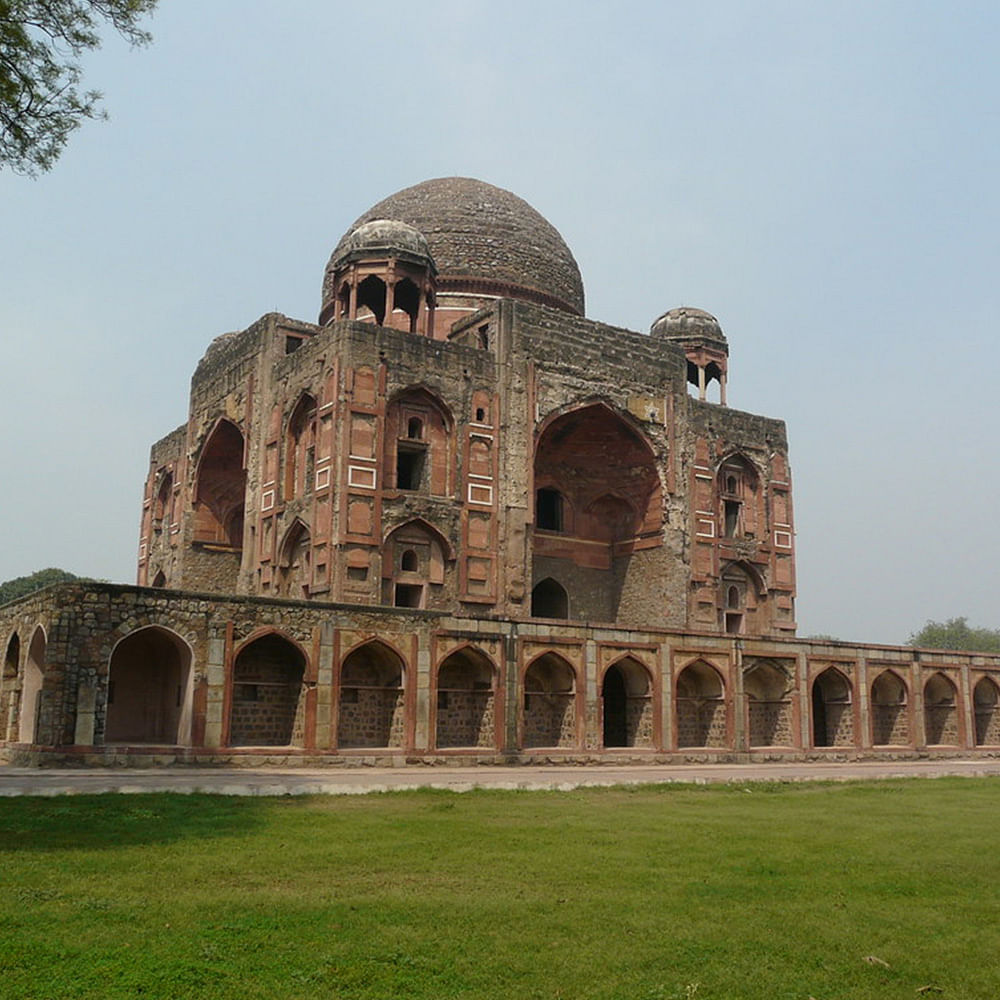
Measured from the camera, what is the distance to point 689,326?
37281 mm

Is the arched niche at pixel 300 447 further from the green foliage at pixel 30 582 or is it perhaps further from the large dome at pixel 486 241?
the green foliage at pixel 30 582

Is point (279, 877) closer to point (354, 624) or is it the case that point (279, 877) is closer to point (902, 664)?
point (354, 624)

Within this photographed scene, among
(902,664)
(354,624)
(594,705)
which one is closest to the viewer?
(354,624)

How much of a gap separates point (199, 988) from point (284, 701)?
53.5 feet

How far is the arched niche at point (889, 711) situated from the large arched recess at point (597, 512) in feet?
21.8

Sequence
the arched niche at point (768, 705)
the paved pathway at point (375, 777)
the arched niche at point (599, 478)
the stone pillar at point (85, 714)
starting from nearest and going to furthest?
the paved pathway at point (375, 777) < the stone pillar at point (85, 714) < the arched niche at point (768, 705) < the arched niche at point (599, 478)

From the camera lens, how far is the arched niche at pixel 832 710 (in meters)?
29.2

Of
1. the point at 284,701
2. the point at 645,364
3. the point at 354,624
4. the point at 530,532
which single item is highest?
the point at 645,364

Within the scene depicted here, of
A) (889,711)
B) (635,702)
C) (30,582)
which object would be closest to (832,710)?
(889,711)

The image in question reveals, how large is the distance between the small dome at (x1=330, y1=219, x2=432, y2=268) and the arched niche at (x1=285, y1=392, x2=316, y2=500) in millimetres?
4617

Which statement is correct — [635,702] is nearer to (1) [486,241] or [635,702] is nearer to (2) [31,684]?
(2) [31,684]

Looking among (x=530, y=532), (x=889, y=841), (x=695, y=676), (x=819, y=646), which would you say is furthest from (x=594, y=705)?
(x=889, y=841)

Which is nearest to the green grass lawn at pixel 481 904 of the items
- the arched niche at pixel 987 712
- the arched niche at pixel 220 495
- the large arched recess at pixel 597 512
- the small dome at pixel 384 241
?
the large arched recess at pixel 597 512

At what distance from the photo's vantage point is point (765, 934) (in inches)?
274
